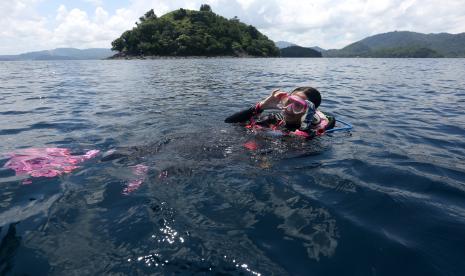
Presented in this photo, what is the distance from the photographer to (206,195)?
4070mm

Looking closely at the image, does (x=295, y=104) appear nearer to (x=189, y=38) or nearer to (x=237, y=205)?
(x=237, y=205)

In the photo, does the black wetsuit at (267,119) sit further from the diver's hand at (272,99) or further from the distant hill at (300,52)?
the distant hill at (300,52)

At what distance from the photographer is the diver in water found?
645 cm

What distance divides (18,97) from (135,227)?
41.8 feet

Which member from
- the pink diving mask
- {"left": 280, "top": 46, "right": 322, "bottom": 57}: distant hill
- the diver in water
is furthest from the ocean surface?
{"left": 280, "top": 46, "right": 322, "bottom": 57}: distant hill

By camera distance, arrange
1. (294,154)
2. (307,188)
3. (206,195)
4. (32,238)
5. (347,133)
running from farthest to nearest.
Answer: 1. (347,133)
2. (294,154)
3. (307,188)
4. (206,195)
5. (32,238)

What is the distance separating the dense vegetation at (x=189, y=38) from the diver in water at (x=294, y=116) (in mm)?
96272

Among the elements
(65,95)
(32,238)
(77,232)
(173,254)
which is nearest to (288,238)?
(173,254)

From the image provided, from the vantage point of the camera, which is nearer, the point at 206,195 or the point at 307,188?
→ the point at 206,195

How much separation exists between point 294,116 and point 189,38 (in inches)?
4010

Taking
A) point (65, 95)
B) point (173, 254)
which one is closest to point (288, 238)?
point (173, 254)

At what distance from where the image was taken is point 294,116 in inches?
264

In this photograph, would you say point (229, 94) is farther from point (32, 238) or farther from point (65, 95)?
point (32, 238)

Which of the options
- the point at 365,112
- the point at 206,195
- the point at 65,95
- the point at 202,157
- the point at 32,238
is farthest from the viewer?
the point at 65,95
